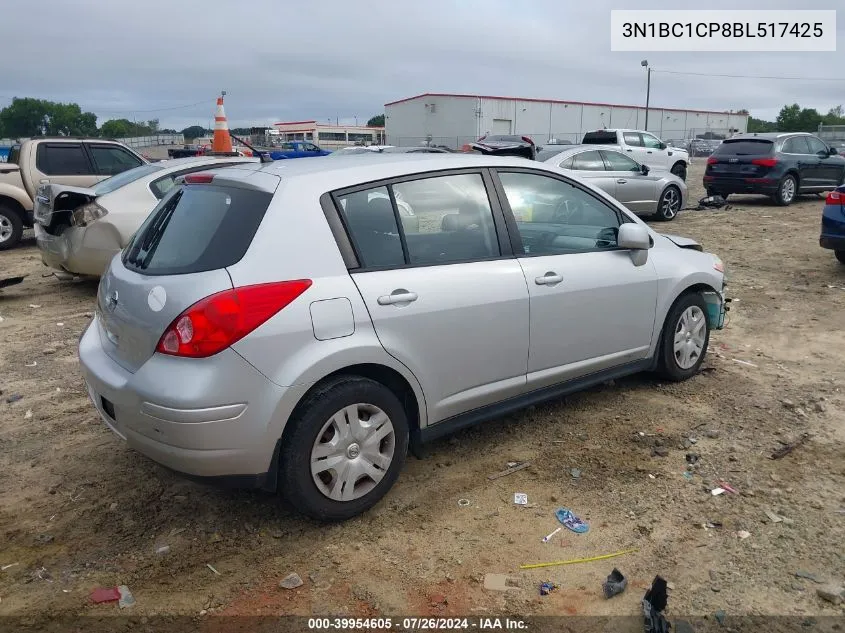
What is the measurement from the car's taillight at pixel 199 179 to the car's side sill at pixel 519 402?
169cm

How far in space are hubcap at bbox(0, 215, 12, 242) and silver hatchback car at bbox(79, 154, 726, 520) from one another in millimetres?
8708

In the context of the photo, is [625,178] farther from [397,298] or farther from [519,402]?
[397,298]

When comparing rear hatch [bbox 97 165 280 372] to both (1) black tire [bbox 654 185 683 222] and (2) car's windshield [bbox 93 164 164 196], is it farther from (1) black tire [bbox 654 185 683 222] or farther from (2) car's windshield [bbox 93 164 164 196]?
(1) black tire [bbox 654 185 683 222]

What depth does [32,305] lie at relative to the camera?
7383mm

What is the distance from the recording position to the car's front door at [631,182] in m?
12.8

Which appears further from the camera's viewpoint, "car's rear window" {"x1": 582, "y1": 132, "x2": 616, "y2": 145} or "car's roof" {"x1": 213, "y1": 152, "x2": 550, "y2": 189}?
"car's rear window" {"x1": 582, "y1": 132, "x2": 616, "y2": 145}

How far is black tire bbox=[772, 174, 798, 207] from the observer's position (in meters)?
15.3

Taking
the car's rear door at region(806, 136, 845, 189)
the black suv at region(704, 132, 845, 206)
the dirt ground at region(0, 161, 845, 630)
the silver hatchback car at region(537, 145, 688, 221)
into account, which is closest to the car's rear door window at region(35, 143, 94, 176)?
the dirt ground at region(0, 161, 845, 630)

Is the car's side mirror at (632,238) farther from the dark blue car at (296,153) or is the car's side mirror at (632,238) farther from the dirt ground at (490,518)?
the dark blue car at (296,153)

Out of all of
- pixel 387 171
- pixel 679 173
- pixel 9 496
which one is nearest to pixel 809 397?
pixel 387 171

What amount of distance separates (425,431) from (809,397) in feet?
9.76

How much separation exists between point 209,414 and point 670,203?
12.8 m

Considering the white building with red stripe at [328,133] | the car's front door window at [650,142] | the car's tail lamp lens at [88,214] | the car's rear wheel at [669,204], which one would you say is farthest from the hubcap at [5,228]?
the white building with red stripe at [328,133]

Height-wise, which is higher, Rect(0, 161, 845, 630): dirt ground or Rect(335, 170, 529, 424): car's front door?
Rect(335, 170, 529, 424): car's front door
